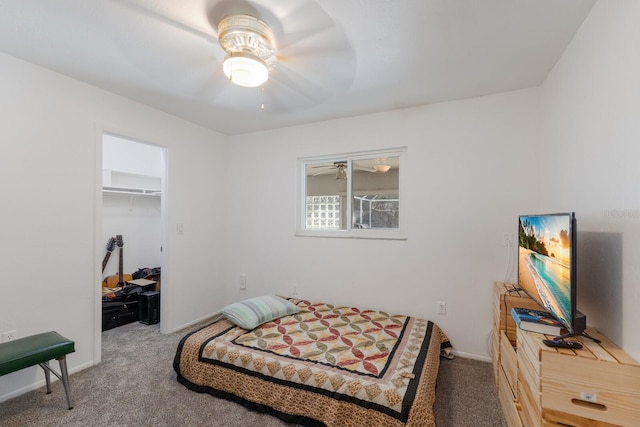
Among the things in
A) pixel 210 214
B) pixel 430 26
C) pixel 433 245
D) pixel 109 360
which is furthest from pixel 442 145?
pixel 109 360

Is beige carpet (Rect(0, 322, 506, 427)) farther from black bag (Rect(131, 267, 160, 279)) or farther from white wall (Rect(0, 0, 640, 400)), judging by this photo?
black bag (Rect(131, 267, 160, 279))

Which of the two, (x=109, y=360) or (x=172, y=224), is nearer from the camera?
(x=109, y=360)

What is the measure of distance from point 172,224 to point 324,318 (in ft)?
6.48

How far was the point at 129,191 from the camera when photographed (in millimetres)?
3811

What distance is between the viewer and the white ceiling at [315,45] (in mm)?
1494

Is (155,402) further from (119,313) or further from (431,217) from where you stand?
(431,217)

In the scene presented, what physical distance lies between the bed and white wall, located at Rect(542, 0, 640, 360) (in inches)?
40.1

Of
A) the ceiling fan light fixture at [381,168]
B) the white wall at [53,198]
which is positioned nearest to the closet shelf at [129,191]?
the white wall at [53,198]

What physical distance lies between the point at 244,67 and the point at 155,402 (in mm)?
2325

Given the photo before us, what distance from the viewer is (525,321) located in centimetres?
139

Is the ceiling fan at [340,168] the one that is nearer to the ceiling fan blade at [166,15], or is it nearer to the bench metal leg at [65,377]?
the ceiling fan blade at [166,15]

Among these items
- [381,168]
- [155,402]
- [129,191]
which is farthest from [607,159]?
[129,191]

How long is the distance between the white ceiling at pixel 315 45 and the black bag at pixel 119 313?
2.31 m

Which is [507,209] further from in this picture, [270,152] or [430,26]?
[270,152]
